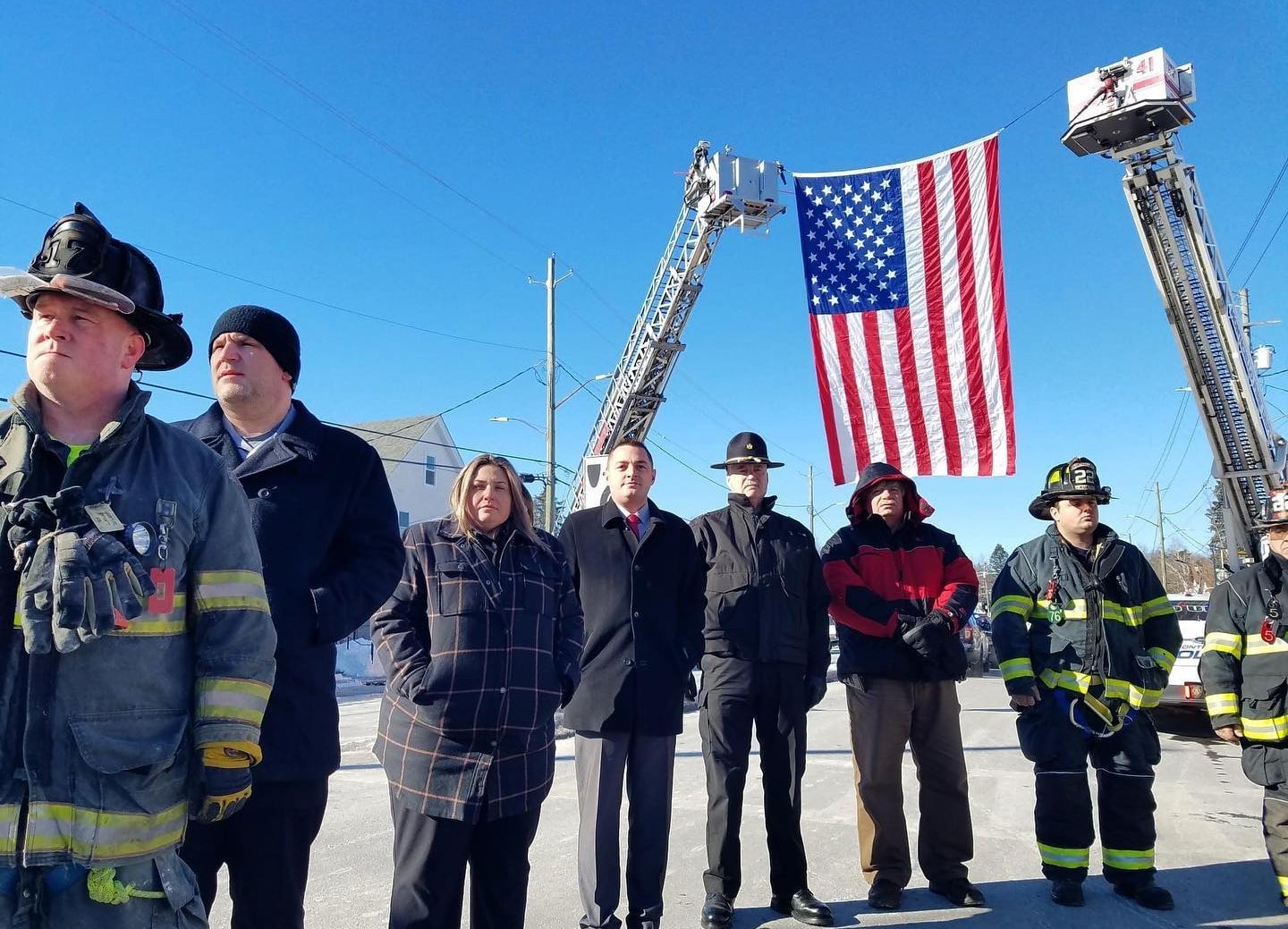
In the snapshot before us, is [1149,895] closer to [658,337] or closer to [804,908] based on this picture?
[804,908]

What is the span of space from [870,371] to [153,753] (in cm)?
580

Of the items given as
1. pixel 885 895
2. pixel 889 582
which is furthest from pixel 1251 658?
pixel 885 895

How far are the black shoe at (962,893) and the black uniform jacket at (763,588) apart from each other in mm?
1189

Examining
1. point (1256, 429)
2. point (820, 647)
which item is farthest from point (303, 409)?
point (1256, 429)

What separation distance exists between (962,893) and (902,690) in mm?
990

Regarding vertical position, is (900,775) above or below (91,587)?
below

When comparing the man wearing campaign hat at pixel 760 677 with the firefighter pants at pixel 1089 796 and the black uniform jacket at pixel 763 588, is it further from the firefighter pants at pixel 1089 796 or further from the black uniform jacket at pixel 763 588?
the firefighter pants at pixel 1089 796

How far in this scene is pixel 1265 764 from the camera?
419 cm

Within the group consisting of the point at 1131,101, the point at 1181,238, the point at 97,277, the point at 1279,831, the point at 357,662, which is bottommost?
the point at 357,662

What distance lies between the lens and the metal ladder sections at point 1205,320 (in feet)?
32.9

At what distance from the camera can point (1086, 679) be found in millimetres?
4320

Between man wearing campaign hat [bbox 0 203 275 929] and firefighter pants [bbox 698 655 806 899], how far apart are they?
2.68 m

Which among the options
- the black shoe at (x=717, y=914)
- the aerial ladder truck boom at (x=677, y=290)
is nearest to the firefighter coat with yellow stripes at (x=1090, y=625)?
the black shoe at (x=717, y=914)

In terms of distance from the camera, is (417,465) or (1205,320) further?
(417,465)
